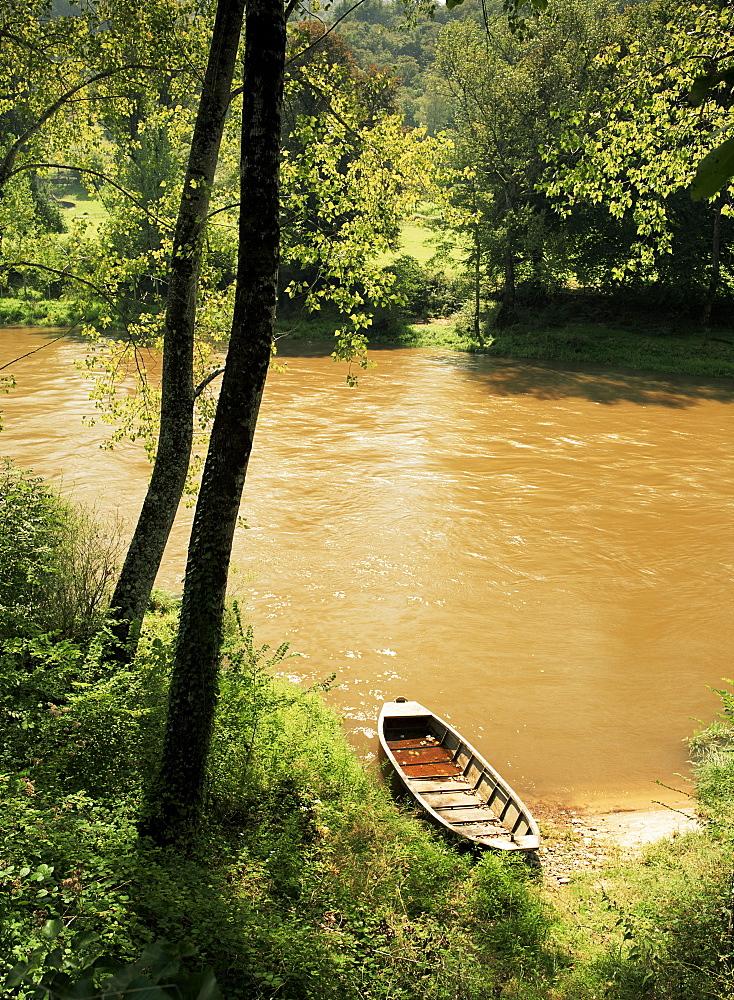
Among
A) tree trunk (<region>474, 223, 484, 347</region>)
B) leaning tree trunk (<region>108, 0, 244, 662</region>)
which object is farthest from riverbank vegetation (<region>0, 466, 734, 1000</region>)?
tree trunk (<region>474, 223, 484, 347</region>)

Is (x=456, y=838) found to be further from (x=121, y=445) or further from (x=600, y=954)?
(x=121, y=445)

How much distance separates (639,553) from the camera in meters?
15.0

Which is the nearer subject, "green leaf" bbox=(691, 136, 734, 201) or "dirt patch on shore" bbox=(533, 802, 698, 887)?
"green leaf" bbox=(691, 136, 734, 201)

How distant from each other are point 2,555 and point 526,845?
216 inches

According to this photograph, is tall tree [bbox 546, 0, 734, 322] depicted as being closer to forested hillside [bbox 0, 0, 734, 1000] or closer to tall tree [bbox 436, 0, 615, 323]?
forested hillside [bbox 0, 0, 734, 1000]

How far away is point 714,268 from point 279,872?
31.5 m

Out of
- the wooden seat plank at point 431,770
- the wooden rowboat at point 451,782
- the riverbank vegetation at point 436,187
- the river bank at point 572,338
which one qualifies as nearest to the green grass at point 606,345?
the river bank at point 572,338

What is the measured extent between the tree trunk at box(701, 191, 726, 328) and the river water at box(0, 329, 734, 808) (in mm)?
6872

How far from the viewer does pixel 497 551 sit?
14.9m

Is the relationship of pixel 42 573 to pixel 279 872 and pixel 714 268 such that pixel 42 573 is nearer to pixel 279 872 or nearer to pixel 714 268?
pixel 279 872

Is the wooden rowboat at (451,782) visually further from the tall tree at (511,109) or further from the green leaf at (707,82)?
the tall tree at (511,109)

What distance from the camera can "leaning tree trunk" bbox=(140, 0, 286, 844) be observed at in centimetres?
445

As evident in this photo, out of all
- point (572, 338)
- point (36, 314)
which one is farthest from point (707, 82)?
point (36, 314)

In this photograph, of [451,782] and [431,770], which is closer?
[451,782]
